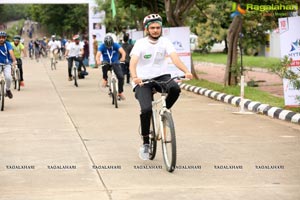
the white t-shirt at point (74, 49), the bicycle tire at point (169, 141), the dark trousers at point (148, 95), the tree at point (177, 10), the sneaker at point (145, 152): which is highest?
the tree at point (177, 10)

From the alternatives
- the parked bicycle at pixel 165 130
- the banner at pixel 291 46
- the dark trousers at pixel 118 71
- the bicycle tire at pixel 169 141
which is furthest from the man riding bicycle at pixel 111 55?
the bicycle tire at pixel 169 141

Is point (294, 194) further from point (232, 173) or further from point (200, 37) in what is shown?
point (200, 37)

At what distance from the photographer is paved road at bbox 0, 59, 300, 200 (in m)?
7.16

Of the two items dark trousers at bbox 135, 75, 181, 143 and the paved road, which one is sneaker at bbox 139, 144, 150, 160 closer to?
the paved road

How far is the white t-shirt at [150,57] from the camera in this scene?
866cm

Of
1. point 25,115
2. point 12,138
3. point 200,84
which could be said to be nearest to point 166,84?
point 12,138

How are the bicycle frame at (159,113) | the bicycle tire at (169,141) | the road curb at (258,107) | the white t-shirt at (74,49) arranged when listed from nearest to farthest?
the bicycle tire at (169,141) < the bicycle frame at (159,113) < the road curb at (258,107) < the white t-shirt at (74,49)

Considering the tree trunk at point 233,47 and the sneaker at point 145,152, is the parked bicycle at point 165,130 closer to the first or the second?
the sneaker at point 145,152

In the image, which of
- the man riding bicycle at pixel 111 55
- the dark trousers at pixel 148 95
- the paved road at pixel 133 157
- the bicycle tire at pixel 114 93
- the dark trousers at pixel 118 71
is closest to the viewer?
the paved road at pixel 133 157

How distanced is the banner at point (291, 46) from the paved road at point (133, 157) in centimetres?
83

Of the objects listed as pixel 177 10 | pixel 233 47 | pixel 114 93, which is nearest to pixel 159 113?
pixel 114 93

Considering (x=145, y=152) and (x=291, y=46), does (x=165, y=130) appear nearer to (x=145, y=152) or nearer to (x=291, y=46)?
(x=145, y=152)

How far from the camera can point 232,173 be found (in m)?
8.12

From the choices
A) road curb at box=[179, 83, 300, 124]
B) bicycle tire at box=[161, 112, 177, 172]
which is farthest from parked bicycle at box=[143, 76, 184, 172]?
road curb at box=[179, 83, 300, 124]
